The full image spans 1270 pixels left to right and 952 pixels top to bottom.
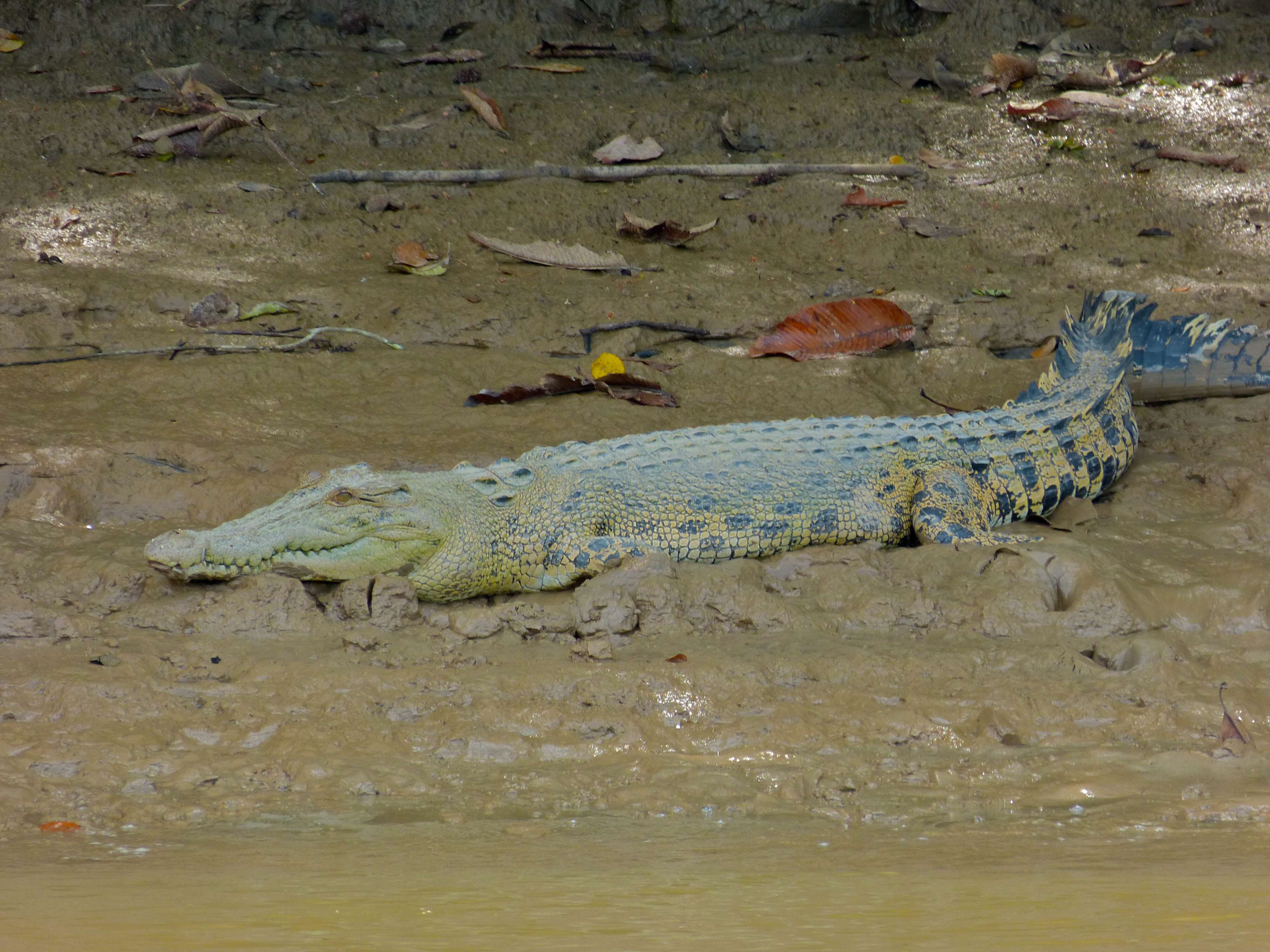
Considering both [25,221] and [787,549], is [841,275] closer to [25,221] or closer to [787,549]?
[787,549]

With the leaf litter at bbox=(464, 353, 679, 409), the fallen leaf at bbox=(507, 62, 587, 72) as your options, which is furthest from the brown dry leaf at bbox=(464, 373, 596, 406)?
the fallen leaf at bbox=(507, 62, 587, 72)

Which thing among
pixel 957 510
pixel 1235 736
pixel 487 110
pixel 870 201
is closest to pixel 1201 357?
pixel 957 510

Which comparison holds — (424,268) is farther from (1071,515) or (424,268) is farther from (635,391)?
(1071,515)

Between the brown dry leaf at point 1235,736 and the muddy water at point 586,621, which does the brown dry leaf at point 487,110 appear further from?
the brown dry leaf at point 1235,736

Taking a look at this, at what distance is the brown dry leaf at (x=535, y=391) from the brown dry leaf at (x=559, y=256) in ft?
4.15

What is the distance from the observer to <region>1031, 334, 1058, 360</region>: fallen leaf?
6270mm

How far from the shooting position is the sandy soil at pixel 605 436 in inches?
124

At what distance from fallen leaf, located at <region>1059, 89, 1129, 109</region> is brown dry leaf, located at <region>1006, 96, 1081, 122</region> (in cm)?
6

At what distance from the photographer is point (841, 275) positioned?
6852mm

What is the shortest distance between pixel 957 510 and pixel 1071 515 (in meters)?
0.67

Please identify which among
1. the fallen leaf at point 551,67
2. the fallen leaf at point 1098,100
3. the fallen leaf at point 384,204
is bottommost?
the fallen leaf at point 384,204

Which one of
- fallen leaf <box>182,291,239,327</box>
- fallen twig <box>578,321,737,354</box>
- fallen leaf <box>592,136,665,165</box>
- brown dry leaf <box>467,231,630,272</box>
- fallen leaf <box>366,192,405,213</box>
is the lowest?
fallen leaf <box>182,291,239,327</box>

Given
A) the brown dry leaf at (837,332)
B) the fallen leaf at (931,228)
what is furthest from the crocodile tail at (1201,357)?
the fallen leaf at (931,228)

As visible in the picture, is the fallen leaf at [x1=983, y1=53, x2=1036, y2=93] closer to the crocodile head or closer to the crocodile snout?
the crocodile head
